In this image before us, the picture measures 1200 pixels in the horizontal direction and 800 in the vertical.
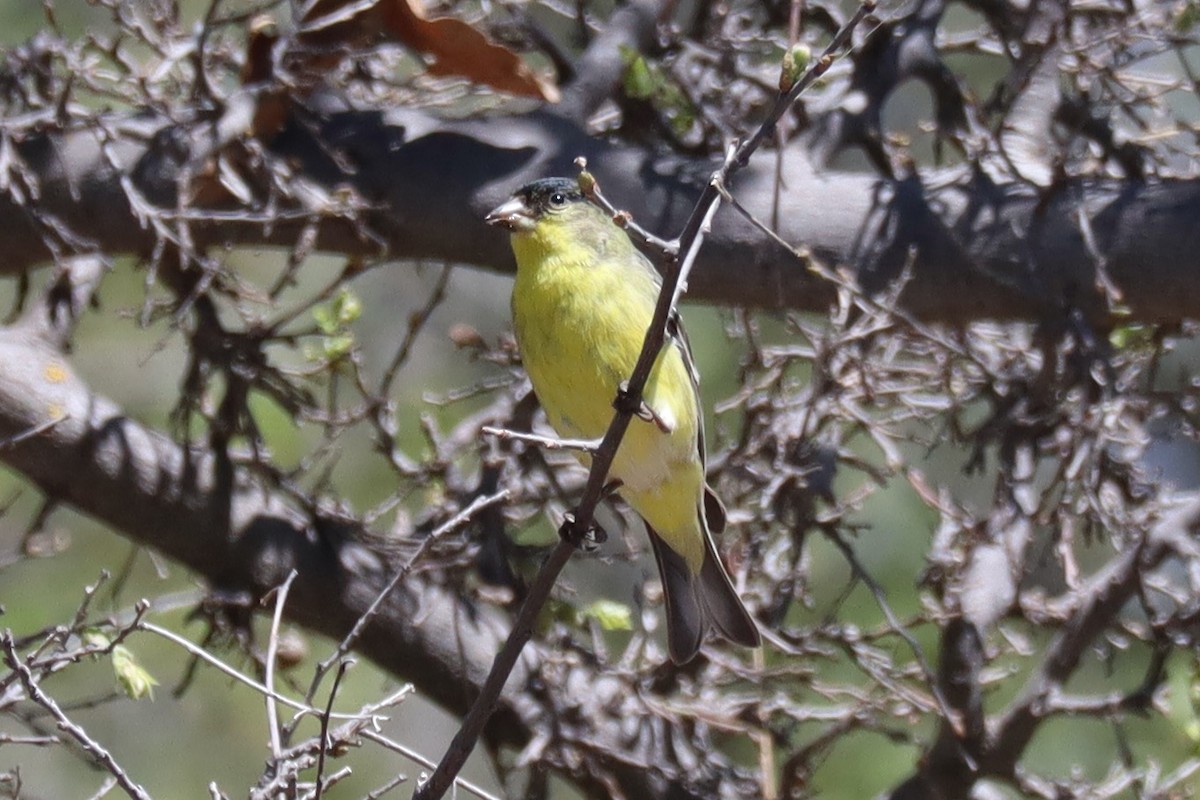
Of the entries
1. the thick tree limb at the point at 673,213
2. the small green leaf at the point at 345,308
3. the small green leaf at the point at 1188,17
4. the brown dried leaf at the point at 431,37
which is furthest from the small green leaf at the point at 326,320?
the small green leaf at the point at 1188,17

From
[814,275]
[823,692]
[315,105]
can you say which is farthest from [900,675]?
[315,105]

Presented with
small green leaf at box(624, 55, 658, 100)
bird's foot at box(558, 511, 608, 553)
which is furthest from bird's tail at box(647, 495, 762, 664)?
small green leaf at box(624, 55, 658, 100)

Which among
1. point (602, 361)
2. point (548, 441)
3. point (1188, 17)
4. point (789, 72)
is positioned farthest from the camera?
point (1188, 17)

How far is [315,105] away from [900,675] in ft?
7.39

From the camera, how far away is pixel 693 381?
12.8 feet

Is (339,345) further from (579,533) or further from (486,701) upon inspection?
(486,701)

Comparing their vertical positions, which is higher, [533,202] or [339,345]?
[533,202]

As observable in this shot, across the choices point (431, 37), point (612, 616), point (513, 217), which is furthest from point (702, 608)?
point (431, 37)

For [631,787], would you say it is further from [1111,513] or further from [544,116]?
[544,116]

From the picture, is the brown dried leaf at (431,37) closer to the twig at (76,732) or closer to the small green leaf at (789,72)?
the small green leaf at (789,72)

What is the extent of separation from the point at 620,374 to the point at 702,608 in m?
0.64

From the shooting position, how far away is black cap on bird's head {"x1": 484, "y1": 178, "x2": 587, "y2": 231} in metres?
3.74

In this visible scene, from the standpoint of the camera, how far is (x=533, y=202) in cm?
381

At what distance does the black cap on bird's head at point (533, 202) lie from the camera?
12.3 ft
